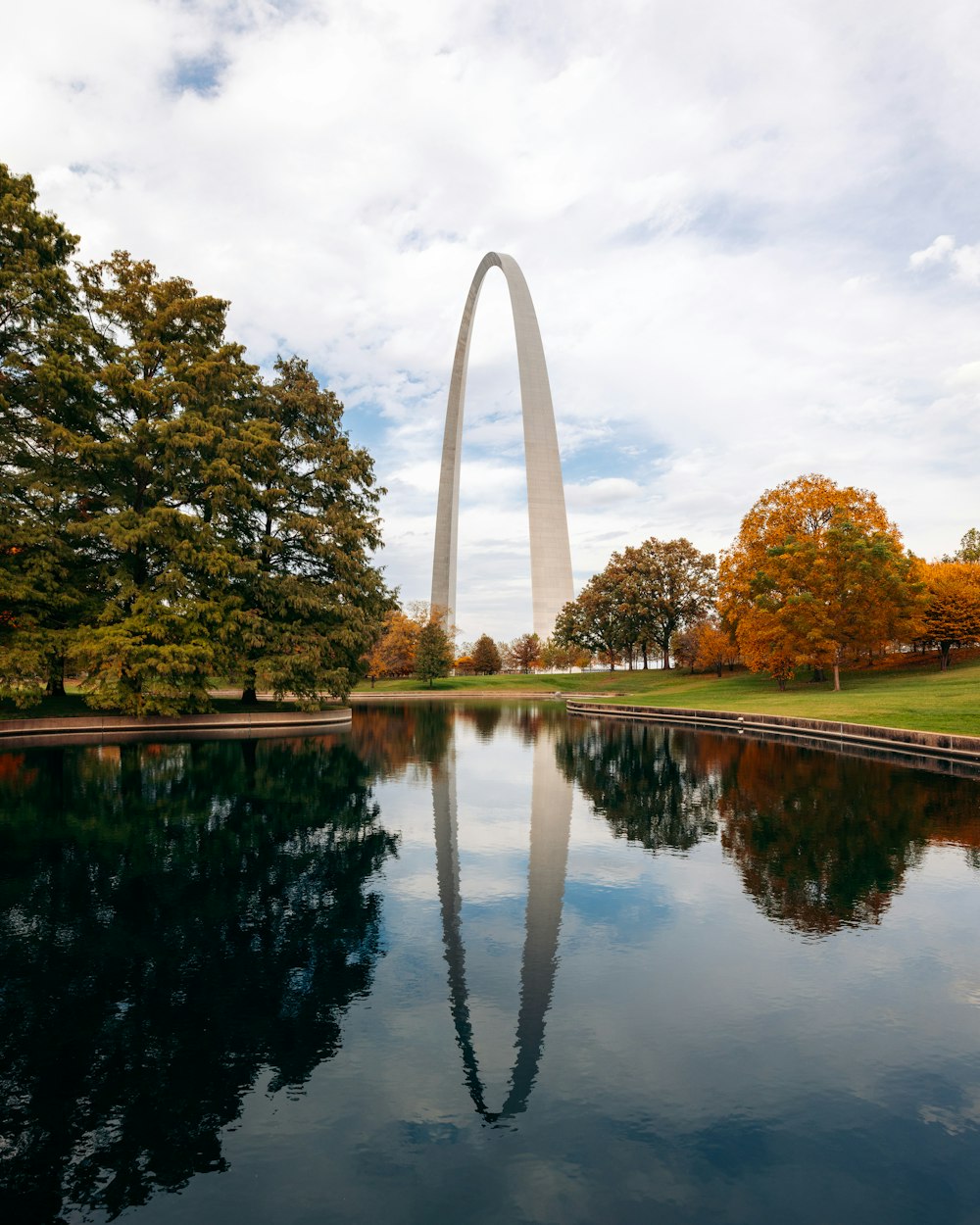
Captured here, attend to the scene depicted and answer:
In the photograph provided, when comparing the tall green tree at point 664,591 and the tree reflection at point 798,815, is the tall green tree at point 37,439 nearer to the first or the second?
the tree reflection at point 798,815

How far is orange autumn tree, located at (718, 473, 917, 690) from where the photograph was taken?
38.0 meters

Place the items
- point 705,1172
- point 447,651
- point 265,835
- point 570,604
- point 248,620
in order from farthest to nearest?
point 447,651 → point 570,604 → point 248,620 → point 265,835 → point 705,1172

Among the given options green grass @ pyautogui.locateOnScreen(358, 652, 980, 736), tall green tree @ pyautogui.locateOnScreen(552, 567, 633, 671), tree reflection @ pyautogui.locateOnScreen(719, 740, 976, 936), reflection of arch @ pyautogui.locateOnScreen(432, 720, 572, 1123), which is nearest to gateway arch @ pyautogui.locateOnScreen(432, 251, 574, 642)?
tall green tree @ pyautogui.locateOnScreen(552, 567, 633, 671)

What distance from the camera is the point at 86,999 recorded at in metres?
5.24

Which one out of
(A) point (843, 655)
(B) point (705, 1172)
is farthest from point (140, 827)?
(A) point (843, 655)

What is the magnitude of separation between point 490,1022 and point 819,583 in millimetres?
37784

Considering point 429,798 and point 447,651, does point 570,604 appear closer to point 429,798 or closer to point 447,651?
point 447,651

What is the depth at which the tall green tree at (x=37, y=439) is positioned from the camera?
1022 inches

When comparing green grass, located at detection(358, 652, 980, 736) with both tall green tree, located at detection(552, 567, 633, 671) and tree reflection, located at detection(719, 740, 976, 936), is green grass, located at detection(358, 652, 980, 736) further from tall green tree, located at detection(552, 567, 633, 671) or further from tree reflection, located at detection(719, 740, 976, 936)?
tree reflection, located at detection(719, 740, 976, 936)

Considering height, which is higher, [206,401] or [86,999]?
[206,401]

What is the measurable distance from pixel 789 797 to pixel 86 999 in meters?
11.7

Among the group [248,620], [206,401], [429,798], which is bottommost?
[429,798]

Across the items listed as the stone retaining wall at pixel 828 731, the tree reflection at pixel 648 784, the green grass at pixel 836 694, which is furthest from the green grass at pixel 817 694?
the tree reflection at pixel 648 784

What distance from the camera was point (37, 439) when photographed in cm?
2772
